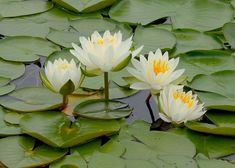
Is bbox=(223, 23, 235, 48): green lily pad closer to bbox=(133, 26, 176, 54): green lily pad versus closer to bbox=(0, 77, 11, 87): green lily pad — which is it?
bbox=(133, 26, 176, 54): green lily pad

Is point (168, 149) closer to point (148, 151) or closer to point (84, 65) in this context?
point (148, 151)

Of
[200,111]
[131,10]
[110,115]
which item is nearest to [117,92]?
[110,115]

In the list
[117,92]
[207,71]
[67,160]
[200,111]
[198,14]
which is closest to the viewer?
[67,160]

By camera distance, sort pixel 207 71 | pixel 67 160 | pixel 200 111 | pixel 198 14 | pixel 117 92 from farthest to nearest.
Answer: pixel 198 14
pixel 207 71
pixel 117 92
pixel 200 111
pixel 67 160

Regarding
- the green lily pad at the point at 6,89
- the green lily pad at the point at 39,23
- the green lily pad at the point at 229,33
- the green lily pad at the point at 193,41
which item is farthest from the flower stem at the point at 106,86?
the green lily pad at the point at 229,33

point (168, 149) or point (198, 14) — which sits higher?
point (198, 14)

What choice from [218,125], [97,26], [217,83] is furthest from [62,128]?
[97,26]

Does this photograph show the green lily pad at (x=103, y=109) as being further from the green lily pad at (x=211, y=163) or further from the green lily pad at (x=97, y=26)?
the green lily pad at (x=97, y=26)
